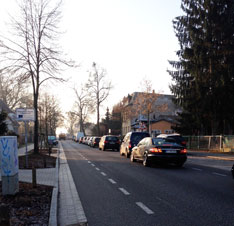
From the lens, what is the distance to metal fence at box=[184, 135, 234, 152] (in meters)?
27.8

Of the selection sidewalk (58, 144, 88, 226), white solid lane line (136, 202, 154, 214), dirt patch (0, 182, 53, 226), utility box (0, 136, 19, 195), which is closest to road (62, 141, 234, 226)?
white solid lane line (136, 202, 154, 214)

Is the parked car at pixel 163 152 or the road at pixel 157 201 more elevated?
the parked car at pixel 163 152

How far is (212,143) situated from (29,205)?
2645 centimetres

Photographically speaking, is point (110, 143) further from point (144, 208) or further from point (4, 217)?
point (4, 217)

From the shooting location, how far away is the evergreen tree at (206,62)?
102 ft

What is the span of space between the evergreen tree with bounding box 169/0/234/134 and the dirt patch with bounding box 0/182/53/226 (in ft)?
83.5

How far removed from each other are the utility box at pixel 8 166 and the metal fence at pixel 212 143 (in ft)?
76.3

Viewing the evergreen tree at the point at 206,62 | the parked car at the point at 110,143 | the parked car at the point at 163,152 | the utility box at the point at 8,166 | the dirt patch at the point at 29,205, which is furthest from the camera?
the parked car at the point at 110,143

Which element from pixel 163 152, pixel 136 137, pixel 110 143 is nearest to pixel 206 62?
pixel 110 143

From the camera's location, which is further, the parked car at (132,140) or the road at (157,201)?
the parked car at (132,140)

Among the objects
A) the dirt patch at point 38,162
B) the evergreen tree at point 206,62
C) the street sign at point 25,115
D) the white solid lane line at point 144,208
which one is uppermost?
the evergreen tree at point 206,62

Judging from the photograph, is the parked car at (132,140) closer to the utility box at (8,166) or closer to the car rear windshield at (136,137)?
the car rear windshield at (136,137)

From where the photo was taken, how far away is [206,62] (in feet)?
105

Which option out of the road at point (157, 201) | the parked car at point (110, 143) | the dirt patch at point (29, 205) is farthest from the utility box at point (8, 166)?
the parked car at point (110, 143)
